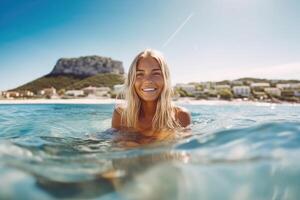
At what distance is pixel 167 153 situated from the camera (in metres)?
2.61

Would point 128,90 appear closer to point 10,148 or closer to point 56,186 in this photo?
point 10,148

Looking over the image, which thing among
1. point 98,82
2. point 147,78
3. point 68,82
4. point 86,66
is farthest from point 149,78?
point 86,66

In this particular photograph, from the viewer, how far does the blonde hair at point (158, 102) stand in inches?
153

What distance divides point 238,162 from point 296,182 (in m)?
0.47

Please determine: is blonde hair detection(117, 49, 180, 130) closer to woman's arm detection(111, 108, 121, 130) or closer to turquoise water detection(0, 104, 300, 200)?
woman's arm detection(111, 108, 121, 130)

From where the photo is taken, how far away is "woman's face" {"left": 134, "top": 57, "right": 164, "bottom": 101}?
12.6 ft

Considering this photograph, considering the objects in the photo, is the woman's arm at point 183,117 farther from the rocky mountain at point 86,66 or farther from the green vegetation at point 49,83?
the rocky mountain at point 86,66

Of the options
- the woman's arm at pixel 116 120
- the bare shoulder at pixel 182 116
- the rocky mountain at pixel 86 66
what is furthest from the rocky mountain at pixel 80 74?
the bare shoulder at pixel 182 116

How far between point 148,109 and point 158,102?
265 millimetres


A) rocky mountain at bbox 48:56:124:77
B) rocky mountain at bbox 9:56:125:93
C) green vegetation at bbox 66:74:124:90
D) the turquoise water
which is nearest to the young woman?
the turquoise water

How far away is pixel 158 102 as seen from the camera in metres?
4.05

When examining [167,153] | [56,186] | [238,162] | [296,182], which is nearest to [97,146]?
[167,153]

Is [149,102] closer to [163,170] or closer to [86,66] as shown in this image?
[163,170]

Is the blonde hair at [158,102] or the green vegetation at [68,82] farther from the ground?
the green vegetation at [68,82]
